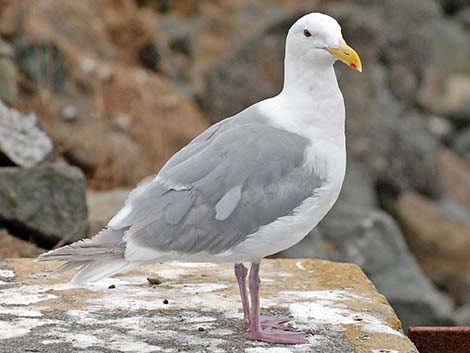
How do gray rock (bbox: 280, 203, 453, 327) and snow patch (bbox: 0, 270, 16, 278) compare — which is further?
gray rock (bbox: 280, 203, 453, 327)

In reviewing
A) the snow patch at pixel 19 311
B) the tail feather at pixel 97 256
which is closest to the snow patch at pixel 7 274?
the snow patch at pixel 19 311

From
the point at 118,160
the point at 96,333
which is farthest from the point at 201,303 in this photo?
the point at 118,160

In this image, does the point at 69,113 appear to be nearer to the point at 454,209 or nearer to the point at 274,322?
the point at 274,322

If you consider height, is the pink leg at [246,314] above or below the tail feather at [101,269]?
below

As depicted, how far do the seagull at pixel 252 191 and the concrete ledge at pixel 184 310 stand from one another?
0.62 ft

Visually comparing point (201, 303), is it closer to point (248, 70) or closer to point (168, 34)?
point (248, 70)

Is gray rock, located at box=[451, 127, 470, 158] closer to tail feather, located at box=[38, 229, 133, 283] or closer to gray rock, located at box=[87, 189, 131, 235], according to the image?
gray rock, located at box=[87, 189, 131, 235]

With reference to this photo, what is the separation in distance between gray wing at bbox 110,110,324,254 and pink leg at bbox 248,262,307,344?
262 mm

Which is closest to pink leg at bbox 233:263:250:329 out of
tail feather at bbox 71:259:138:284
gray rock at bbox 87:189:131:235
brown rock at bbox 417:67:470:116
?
tail feather at bbox 71:259:138:284

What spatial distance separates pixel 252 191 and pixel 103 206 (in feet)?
10.1

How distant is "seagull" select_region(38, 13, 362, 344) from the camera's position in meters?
3.83

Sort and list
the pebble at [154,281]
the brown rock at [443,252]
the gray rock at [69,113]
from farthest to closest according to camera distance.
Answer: the brown rock at [443,252] < the gray rock at [69,113] < the pebble at [154,281]

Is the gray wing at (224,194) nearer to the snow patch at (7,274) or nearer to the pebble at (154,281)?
the pebble at (154,281)

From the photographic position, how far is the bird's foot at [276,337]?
154 inches
